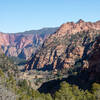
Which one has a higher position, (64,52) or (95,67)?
(95,67)

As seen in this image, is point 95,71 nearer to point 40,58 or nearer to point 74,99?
point 74,99

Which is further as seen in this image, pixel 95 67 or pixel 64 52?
pixel 64 52

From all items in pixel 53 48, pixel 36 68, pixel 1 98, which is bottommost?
pixel 36 68

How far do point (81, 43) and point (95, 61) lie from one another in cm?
9812

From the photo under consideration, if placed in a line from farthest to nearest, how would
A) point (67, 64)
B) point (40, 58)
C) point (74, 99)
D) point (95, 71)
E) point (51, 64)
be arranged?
point (40, 58) → point (51, 64) → point (67, 64) → point (95, 71) → point (74, 99)

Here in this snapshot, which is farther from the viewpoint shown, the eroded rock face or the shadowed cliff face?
the shadowed cliff face

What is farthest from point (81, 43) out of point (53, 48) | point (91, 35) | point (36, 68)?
point (36, 68)

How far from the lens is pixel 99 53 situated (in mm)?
75000

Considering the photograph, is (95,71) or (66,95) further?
(95,71)

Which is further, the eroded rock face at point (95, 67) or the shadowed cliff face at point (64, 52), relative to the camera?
the shadowed cliff face at point (64, 52)

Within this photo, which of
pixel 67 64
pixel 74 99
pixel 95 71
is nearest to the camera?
pixel 74 99

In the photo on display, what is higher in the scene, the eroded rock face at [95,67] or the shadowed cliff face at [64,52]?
the eroded rock face at [95,67]

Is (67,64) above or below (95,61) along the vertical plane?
below

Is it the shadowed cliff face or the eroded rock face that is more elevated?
the eroded rock face
